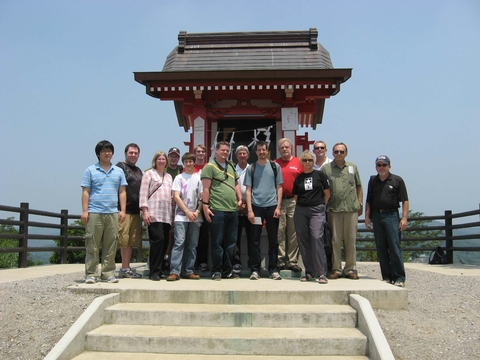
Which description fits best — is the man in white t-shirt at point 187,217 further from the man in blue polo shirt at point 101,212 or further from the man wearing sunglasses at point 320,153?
the man wearing sunglasses at point 320,153

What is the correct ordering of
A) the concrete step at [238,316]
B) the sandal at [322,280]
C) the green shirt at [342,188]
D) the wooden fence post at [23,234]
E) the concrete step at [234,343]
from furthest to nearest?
1. the wooden fence post at [23,234]
2. the green shirt at [342,188]
3. the sandal at [322,280]
4. the concrete step at [238,316]
5. the concrete step at [234,343]

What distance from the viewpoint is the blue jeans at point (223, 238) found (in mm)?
5348

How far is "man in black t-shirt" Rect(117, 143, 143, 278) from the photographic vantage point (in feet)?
18.4

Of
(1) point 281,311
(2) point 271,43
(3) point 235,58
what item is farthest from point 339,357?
(2) point 271,43

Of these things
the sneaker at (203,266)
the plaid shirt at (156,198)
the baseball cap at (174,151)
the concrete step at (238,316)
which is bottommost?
the concrete step at (238,316)

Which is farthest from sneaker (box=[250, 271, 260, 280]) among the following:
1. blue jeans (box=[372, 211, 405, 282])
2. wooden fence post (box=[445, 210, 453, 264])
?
wooden fence post (box=[445, 210, 453, 264])

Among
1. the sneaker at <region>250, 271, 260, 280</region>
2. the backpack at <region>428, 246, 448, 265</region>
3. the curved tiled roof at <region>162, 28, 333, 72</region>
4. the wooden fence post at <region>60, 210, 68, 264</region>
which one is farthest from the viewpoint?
the wooden fence post at <region>60, 210, 68, 264</region>

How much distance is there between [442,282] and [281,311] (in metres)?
3.98

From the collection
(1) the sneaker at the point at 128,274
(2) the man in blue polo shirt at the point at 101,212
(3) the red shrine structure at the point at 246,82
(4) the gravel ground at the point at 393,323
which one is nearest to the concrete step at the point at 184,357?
(4) the gravel ground at the point at 393,323

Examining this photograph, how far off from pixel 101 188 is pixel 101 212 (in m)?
0.32

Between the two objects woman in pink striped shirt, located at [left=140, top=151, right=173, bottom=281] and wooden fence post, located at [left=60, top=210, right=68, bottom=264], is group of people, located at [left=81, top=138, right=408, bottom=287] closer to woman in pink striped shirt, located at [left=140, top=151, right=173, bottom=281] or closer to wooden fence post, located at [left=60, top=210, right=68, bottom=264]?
woman in pink striped shirt, located at [left=140, top=151, right=173, bottom=281]

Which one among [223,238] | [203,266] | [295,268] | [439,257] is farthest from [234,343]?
[439,257]

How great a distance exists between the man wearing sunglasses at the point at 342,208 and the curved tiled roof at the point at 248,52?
3660mm

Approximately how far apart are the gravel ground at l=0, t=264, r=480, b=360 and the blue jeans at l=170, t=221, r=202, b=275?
1.13m
